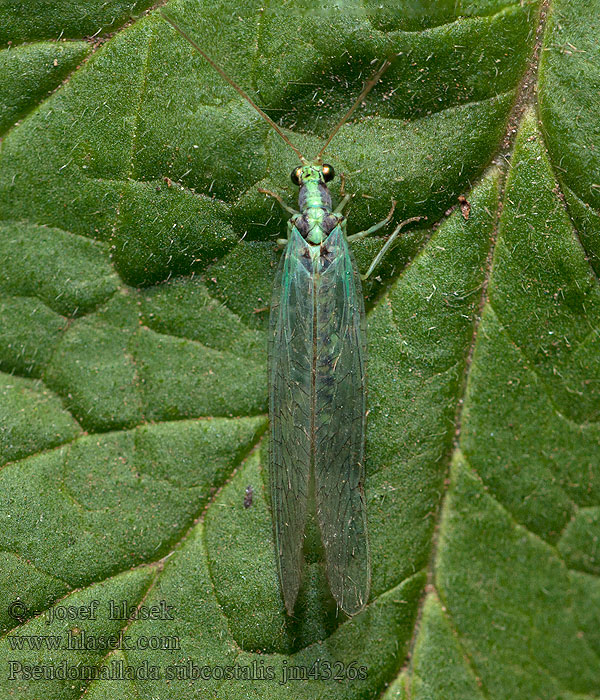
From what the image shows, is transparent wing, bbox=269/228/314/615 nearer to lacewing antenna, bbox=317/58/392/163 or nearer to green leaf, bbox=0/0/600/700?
green leaf, bbox=0/0/600/700

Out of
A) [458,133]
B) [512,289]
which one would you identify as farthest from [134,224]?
[512,289]

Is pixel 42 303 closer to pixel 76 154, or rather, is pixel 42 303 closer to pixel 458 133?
pixel 76 154

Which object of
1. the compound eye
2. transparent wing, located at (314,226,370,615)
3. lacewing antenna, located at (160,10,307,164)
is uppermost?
lacewing antenna, located at (160,10,307,164)

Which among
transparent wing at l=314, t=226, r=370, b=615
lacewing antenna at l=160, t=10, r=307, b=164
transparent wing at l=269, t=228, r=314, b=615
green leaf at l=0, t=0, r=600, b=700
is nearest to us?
green leaf at l=0, t=0, r=600, b=700

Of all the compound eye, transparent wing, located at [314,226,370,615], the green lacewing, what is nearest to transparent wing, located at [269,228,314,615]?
the green lacewing

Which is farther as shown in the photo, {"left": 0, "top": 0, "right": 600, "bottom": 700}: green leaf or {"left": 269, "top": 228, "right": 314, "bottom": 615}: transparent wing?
{"left": 269, "top": 228, "right": 314, "bottom": 615}: transparent wing

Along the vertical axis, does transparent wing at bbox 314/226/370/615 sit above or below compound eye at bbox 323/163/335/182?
below

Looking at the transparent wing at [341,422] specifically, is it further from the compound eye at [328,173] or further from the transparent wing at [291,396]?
the compound eye at [328,173]

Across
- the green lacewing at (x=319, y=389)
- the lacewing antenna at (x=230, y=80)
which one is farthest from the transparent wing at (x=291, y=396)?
the lacewing antenna at (x=230, y=80)

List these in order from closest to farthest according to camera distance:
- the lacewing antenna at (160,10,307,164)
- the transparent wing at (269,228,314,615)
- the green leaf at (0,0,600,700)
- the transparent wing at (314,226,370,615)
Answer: the green leaf at (0,0,600,700) → the lacewing antenna at (160,10,307,164) → the transparent wing at (314,226,370,615) → the transparent wing at (269,228,314,615)
